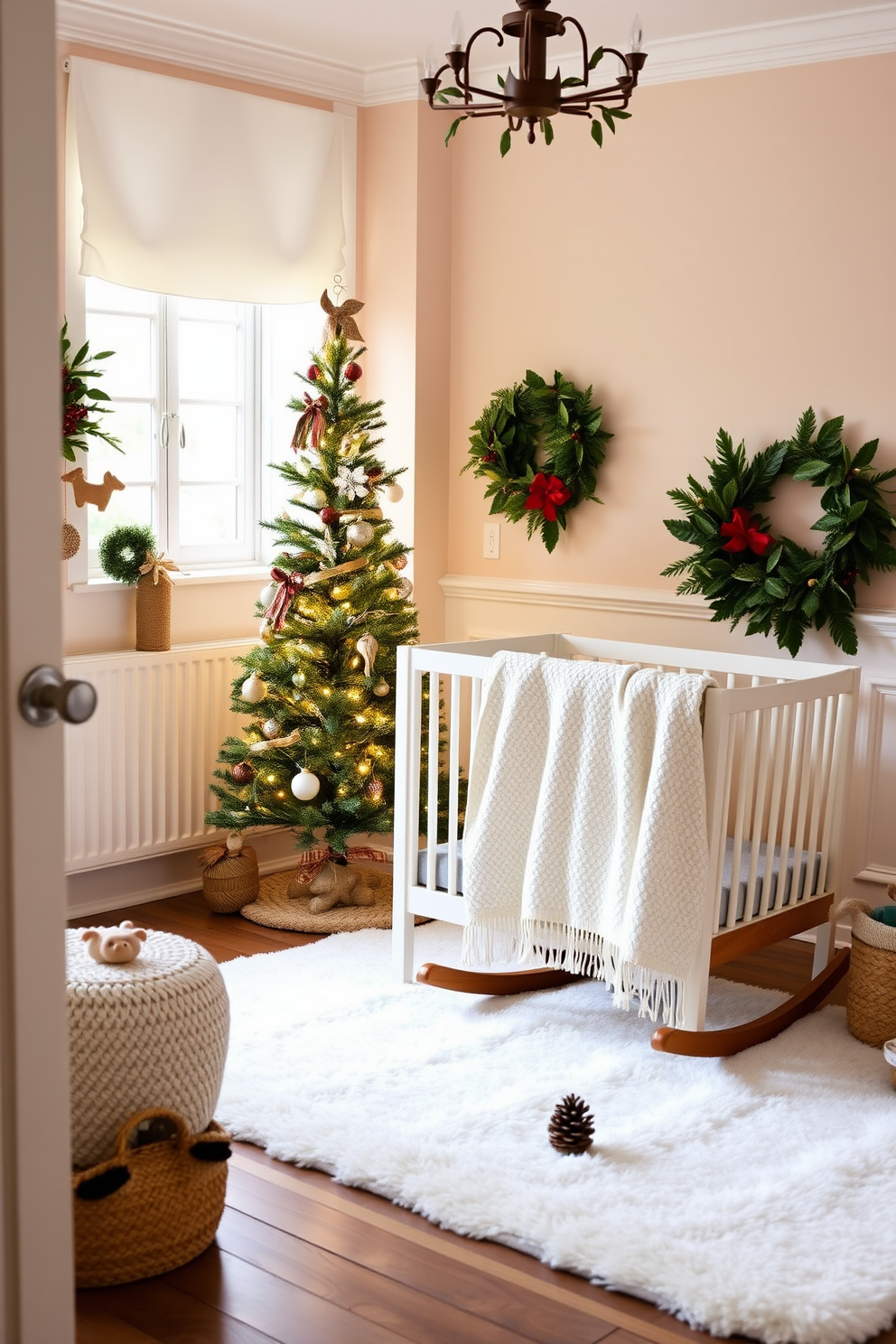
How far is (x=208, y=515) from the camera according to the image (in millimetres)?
4238

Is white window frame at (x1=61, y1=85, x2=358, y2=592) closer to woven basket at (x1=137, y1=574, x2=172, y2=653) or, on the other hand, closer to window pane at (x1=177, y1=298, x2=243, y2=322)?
window pane at (x1=177, y1=298, x2=243, y2=322)

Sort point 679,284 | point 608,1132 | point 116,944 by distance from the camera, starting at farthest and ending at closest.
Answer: point 679,284, point 608,1132, point 116,944

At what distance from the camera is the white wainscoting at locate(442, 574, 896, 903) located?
11.8 ft

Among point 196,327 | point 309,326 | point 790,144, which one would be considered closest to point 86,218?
point 196,327

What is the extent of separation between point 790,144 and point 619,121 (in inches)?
22.8

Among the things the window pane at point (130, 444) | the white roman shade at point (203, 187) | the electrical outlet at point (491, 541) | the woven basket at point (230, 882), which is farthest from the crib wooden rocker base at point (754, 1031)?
the white roman shade at point (203, 187)

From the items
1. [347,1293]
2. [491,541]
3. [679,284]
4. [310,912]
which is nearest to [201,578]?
[491,541]

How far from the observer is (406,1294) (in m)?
2.04

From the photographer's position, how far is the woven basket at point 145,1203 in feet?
6.53

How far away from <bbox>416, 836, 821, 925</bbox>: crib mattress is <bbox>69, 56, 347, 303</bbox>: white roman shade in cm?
180

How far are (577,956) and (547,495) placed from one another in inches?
63.5

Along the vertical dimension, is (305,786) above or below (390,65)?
below

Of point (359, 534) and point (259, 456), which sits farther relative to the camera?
point (259, 456)

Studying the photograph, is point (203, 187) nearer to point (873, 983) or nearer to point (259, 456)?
point (259, 456)
